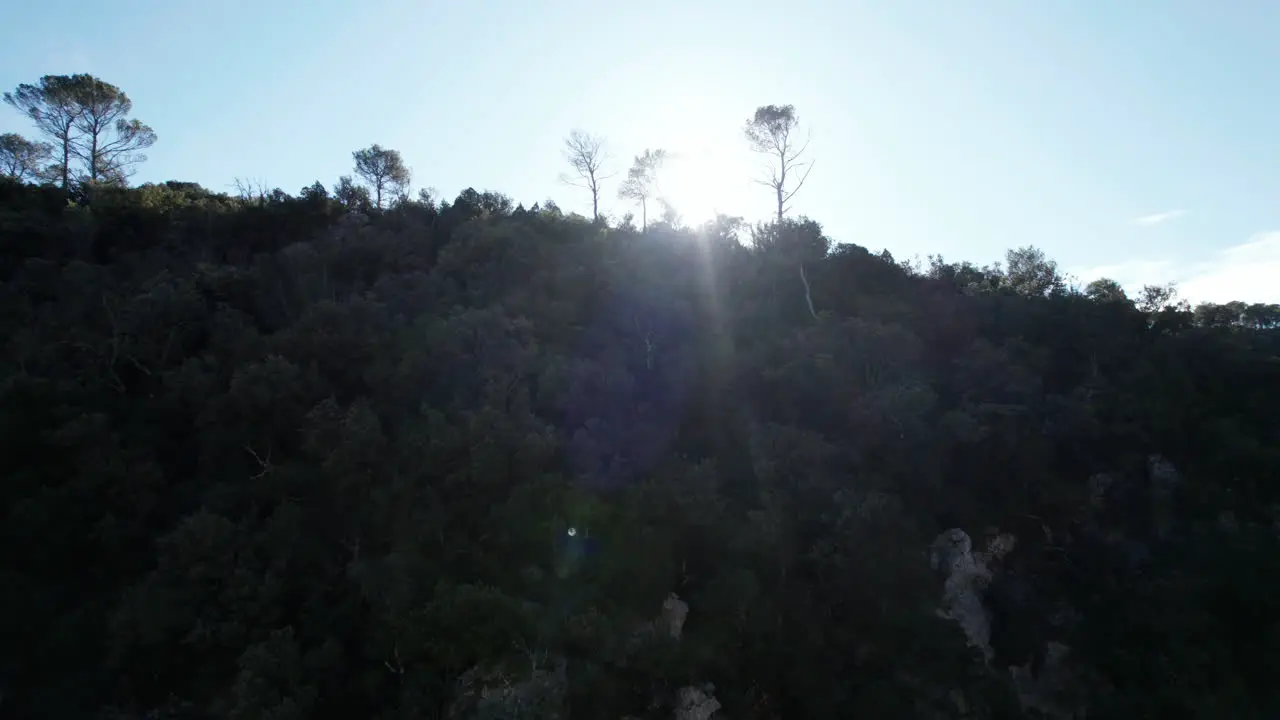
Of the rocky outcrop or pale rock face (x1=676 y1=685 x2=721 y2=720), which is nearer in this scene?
pale rock face (x1=676 y1=685 x2=721 y2=720)

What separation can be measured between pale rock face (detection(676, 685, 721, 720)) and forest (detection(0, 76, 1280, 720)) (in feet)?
0.28

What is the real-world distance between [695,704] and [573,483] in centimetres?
584

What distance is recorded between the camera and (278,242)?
31.9 meters

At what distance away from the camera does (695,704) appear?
1634cm

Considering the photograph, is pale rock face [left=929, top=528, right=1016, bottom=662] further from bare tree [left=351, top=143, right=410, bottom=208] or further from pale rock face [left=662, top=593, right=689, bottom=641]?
bare tree [left=351, top=143, right=410, bottom=208]

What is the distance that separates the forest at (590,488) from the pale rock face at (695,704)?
3.4 inches

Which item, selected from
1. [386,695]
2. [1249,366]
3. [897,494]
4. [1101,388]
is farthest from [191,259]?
[1249,366]

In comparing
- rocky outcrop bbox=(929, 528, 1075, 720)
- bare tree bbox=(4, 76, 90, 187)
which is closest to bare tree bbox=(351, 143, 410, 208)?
bare tree bbox=(4, 76, 90, 187)

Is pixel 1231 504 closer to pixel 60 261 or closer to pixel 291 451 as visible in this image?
pixel 291 451

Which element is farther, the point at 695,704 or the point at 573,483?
the point at 573,483

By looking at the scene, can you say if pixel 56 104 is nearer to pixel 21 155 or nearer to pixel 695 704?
pixel 21 155

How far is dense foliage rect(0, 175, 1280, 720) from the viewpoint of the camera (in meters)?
16.4

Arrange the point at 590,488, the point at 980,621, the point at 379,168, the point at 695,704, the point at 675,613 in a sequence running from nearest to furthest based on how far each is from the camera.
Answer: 1. the point at 695,704
2. the point at 675,613
3. the point at 590,488
4. the point at 980,621
5. the point at 379,168

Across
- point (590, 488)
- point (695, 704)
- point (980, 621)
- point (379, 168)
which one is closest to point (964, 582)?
point (980, 621)
